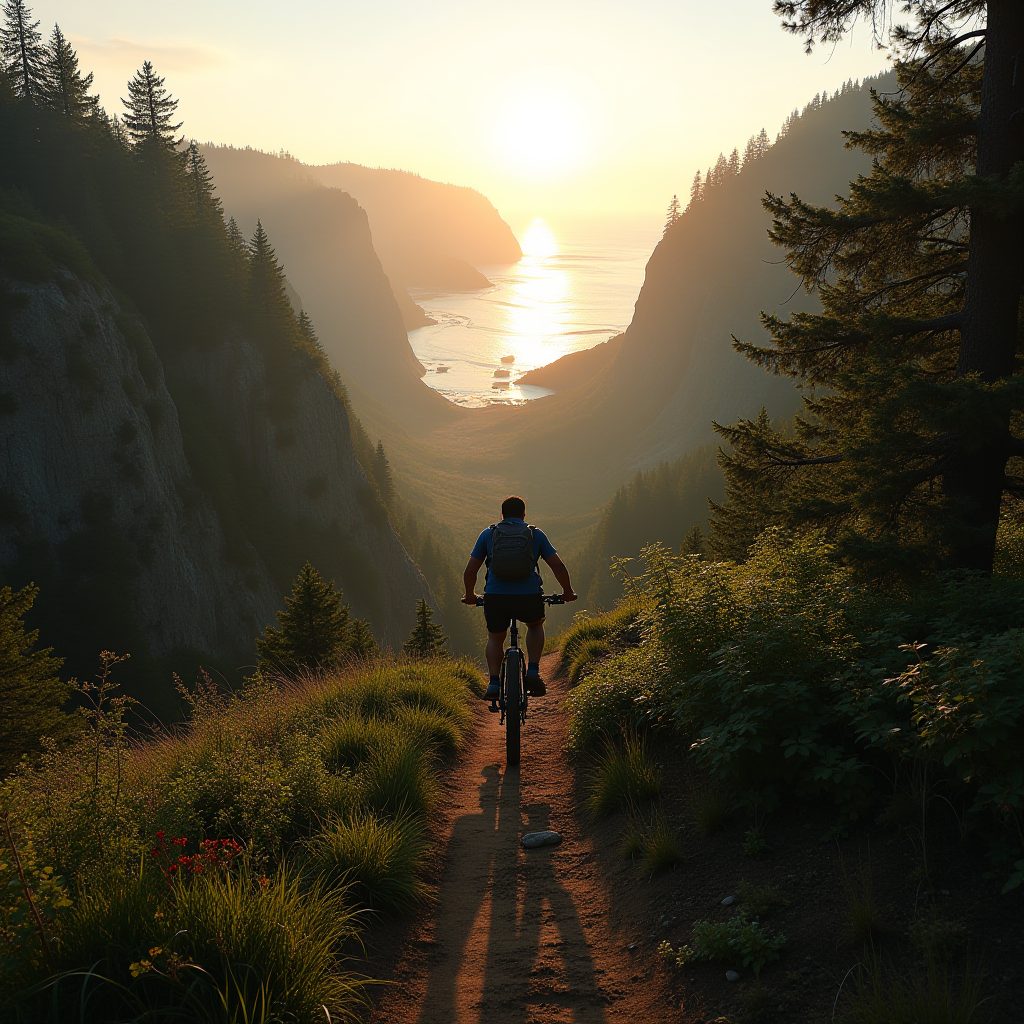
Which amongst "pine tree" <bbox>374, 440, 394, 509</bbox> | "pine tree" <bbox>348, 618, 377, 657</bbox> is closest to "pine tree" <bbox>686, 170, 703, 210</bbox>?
"pine tree" <bbox>374, 440, 394, 509</bbox>

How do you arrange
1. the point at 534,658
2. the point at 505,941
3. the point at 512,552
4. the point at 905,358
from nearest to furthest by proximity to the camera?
the point at 505,941 → the point at 512,552 → the point at 534,658 → the point at 905,358

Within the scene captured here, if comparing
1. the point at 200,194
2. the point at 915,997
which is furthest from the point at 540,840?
the point at 200,194

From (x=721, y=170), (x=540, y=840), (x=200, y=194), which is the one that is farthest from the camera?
(x=721, y=170)

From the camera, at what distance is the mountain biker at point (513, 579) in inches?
266

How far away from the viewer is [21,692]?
16.0 m

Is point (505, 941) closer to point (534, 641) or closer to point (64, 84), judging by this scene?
point (534, 641)

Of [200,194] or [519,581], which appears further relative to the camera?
[200,194]

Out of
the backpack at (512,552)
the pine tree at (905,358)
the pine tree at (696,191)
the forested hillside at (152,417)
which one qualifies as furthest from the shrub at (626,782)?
the pine tree at (696,191)

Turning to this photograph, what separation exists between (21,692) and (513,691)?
14901 millimetres

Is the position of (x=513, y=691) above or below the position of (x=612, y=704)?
above

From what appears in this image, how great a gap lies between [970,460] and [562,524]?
146 meters

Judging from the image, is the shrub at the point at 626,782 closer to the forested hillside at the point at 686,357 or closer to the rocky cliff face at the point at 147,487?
the rocky cliff face at the point at 147,487

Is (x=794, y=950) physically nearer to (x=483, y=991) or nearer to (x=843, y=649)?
(x=483, y=991)

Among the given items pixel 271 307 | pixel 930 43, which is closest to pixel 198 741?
pixel 930 43
